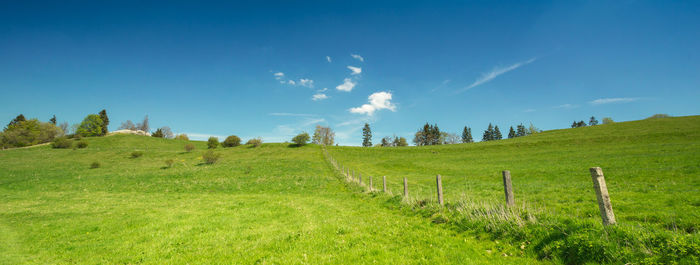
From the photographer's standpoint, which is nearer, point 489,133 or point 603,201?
point 603,201

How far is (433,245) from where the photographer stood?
7734mm

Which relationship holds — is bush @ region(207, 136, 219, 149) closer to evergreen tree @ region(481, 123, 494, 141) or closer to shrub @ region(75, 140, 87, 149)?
shrub @ region(75, 140, 87, 149)

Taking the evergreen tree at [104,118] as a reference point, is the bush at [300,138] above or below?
below

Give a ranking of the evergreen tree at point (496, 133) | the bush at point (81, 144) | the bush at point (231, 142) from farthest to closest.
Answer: the evergreen tree at point (496, 133) < the bush at point (231, 142) < the bush at point (81, 144)

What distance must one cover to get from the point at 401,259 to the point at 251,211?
12185 mm

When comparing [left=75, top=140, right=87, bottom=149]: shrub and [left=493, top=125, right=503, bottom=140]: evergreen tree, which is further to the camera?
[left=493, top=125, right=503, bottom=140]: evergreen tree

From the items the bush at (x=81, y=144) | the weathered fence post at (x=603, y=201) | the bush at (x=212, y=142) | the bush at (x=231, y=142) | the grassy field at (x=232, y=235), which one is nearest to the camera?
the weathered fence post at (x=603, y=201)

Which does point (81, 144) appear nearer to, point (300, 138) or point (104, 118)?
point (104, 118)

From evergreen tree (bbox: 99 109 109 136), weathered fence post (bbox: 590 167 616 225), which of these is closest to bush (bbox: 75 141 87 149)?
evergreen tree (bbox: 99 109 109 136)

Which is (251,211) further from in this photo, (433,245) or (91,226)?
(433,245)

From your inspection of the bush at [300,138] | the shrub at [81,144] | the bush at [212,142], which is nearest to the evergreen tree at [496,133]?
the bush at [300,138]

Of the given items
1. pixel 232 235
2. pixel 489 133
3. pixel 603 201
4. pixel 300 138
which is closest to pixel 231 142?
pixel 300 138

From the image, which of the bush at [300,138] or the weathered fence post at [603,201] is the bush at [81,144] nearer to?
the bush at [300,138]

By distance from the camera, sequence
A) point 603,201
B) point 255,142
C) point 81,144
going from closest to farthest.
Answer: point 603,201 < point 81,144 < point 255,142
